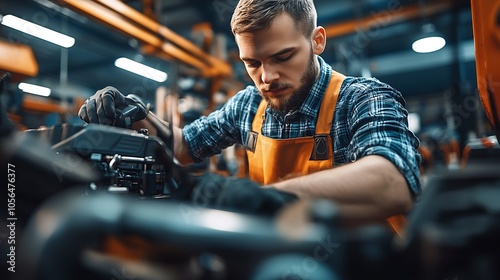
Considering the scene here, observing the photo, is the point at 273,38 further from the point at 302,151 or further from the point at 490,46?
the point at 490,46

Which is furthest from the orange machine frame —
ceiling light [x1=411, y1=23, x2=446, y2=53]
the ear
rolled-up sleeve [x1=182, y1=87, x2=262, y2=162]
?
ceiling light [x1=411, y1=23, x2=446, y2=53]

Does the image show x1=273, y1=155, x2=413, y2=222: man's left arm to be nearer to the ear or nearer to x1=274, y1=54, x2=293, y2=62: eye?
x1=274, y1=54, x2=293, y2=62: eye

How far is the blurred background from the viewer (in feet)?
5.89

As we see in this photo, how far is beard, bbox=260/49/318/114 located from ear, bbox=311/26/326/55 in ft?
0.14

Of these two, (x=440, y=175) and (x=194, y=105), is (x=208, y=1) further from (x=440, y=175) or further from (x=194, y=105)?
(x=440, y=175)

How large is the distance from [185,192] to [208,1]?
410 cm

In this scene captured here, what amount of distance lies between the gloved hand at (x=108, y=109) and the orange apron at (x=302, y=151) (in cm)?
47

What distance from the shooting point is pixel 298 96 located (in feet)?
3.85

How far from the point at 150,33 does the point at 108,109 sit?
2889 millimetres

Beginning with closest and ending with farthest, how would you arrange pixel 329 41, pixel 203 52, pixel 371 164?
1. pixel 371 164
2. pixel 203 52
3. pixel 329 41

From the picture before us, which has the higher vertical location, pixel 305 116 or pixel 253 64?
pixel 253 64

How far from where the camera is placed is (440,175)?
1.04 feet

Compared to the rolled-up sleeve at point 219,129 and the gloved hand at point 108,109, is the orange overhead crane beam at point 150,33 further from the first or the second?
the gloved hand at point 108,109

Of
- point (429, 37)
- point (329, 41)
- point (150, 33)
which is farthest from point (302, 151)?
point (329, 41)
